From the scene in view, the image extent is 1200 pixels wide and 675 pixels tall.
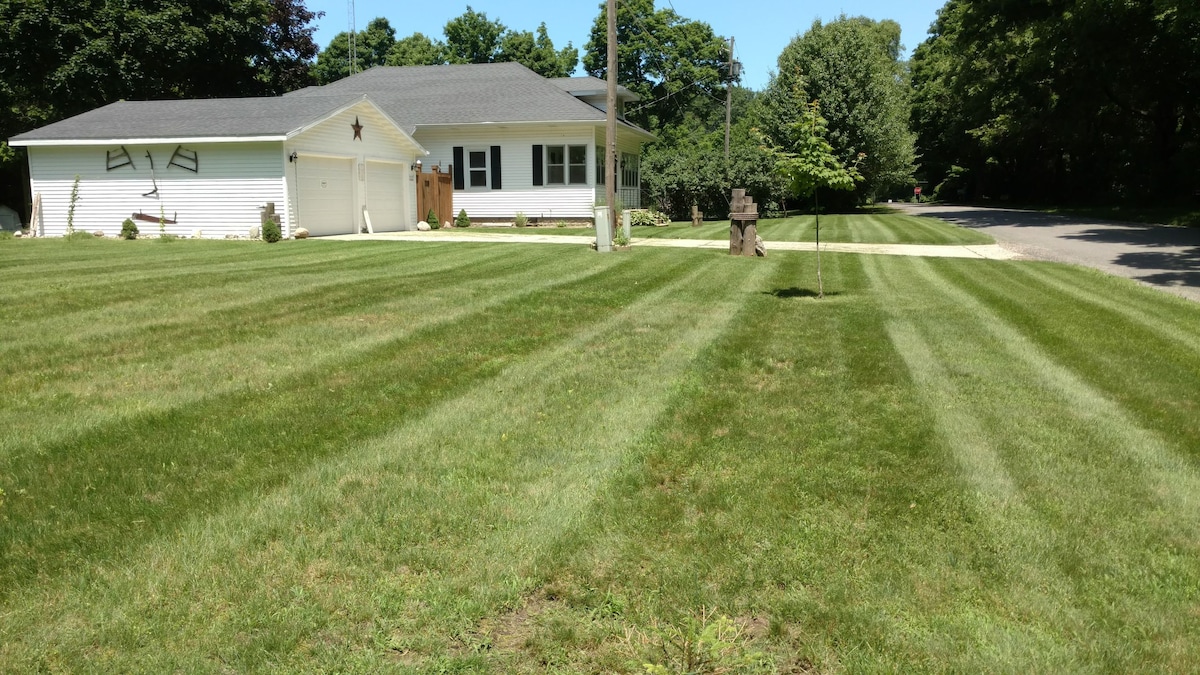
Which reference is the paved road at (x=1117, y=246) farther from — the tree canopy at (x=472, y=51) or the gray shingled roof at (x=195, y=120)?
the tree canopy at (x=472, y=51)

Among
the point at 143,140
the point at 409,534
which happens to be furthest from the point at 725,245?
the point at 409,534

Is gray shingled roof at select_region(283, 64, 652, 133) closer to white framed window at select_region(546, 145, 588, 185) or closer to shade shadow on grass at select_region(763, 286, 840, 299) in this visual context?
white framed window at select_region(546, 145, 588, 185)

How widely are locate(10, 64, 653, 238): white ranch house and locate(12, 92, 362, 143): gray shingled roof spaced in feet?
0.19

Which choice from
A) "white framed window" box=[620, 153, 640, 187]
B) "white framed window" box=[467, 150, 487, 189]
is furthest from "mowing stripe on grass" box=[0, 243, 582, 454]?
"white framed window" box=[620, 153, 640, 187]

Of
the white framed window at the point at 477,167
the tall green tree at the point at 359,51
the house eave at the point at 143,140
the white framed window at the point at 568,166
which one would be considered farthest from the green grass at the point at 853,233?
the tall green tree at the point at 359,51

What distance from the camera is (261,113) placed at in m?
21.9

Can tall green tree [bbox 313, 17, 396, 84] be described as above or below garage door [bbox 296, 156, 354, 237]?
above

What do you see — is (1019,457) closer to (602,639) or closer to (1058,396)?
(1058,396)

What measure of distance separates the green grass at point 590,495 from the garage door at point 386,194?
16171mm

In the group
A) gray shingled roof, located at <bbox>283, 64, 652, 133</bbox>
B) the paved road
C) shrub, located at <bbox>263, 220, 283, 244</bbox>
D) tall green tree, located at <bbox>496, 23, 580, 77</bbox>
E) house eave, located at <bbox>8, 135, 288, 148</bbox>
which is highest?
tall green tree, located at <bbox>496, 23, 580, 77</bbox>

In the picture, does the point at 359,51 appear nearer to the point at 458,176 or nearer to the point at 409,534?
the point at 458,176

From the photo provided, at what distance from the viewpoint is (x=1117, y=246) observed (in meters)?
18.2

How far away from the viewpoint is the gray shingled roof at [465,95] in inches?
1063

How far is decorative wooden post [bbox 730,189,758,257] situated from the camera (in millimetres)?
15461
